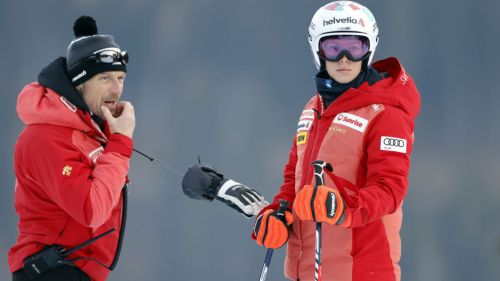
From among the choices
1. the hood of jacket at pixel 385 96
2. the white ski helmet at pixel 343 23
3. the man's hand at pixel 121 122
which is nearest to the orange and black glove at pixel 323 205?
the hood of jacket at pixel 385 96

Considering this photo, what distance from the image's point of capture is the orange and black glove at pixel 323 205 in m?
2.37

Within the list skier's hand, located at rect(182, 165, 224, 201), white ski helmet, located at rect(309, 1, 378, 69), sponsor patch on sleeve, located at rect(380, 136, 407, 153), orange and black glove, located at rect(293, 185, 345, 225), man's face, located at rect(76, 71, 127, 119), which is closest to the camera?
orange and black glove, located at rect(293, 185, 345, 225)

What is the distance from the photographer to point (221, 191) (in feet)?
9.33

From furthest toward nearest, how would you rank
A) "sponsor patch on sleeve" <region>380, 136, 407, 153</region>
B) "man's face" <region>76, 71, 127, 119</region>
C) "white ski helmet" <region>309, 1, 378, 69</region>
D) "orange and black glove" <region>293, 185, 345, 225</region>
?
"man's face" <region>76, 71, 127, 119</region>, "white ski helmet" <region>309, 1, 378, 69</region>, "sponsor patch on sleeve" <region>380, 136, 407, 153</region>, "orange and black glove" <region>293, 185, 345, 225</region>

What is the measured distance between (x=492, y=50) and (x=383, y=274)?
3.02 meters

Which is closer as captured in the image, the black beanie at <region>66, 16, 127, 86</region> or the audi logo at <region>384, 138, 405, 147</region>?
the audi logo at <region>384, 138, 405, 147</region>

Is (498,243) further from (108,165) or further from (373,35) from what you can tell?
(108,165)

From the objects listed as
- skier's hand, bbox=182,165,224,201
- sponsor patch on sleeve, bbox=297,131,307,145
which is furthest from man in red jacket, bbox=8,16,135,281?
sponsor patch on sleeve, bbox=297,131,307,145

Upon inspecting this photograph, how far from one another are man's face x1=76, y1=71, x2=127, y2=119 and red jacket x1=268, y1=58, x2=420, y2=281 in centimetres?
74

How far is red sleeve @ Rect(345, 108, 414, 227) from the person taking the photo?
7.86 ft

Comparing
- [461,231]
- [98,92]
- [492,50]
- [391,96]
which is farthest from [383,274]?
[492,50]

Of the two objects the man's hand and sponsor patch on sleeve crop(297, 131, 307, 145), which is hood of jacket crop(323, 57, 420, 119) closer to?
sponsor patch on sleeve crop(297, 131, 307, 145)

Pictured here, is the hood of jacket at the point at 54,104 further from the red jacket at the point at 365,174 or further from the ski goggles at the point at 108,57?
the red jacket at the point at 365,174

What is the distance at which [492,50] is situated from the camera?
5.10 meters
